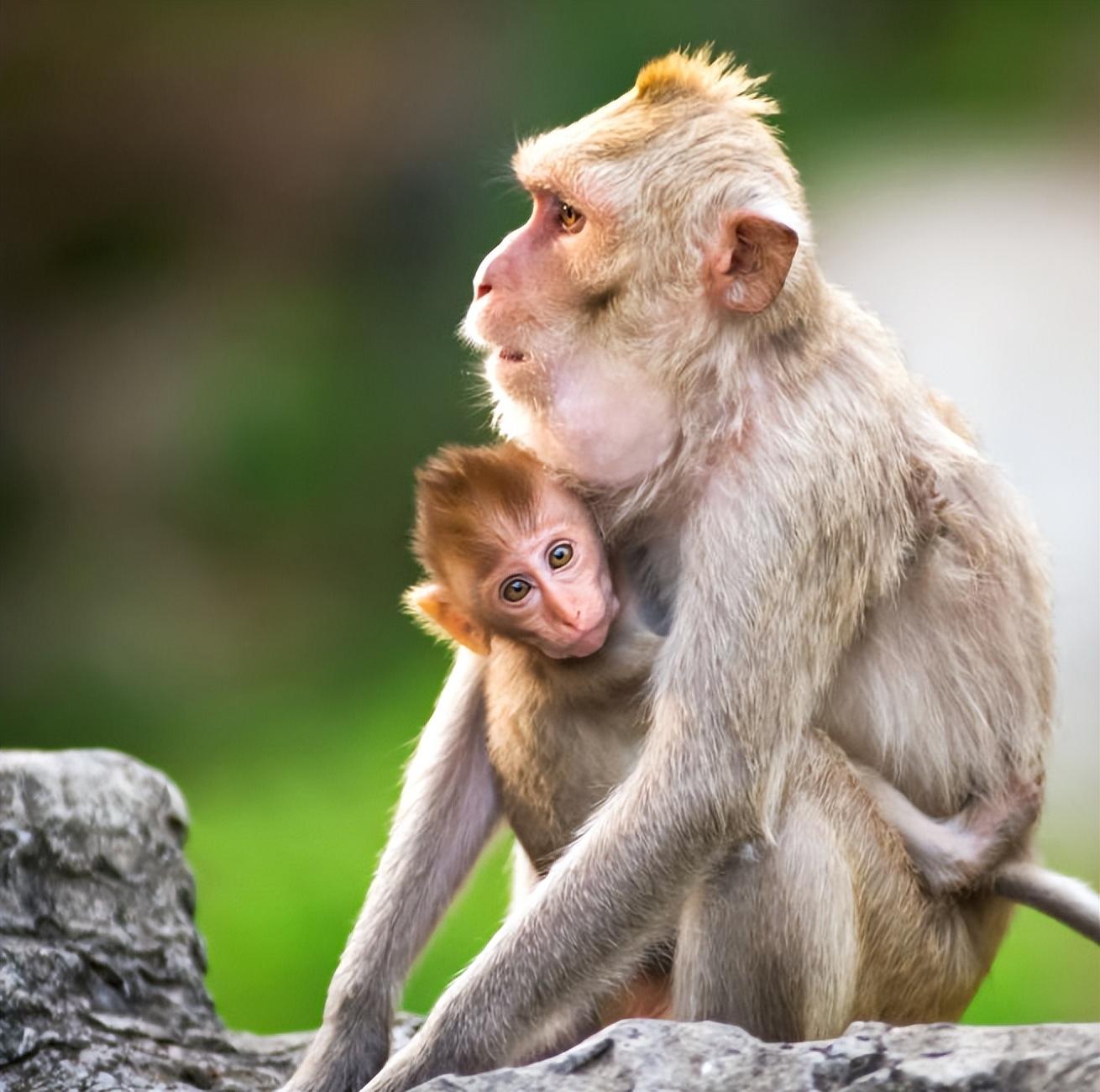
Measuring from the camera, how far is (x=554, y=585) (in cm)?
484

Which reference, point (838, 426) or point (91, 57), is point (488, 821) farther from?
point (91, 57)

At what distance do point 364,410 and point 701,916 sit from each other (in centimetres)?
827

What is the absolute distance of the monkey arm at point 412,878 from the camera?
16.7 ft

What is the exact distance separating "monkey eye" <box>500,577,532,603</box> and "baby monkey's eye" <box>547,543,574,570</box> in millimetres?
80

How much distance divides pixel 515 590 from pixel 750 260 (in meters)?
0.97

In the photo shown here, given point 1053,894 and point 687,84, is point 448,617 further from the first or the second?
point 1053,894

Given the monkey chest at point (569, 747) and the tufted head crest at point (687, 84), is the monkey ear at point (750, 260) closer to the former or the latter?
the tufted head crest at point (687, 84)

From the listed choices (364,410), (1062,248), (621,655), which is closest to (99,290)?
(364,410)

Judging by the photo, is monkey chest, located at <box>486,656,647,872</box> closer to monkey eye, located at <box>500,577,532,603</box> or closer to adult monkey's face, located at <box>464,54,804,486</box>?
monkey eye, located at <box>500,577,532,603</box>

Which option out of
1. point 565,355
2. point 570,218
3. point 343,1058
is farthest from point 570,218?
point 343,1058

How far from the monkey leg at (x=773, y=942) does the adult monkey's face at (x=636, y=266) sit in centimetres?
98

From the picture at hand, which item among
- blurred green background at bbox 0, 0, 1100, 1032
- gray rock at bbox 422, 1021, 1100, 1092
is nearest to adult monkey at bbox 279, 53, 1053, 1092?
gray rock at bbox 422, 1021, 1100, 1092

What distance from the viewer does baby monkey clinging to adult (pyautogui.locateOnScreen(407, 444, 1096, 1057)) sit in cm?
471

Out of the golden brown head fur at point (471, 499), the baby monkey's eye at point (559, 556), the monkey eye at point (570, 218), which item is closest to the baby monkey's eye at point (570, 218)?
the monkey eye at point (570, 218)
